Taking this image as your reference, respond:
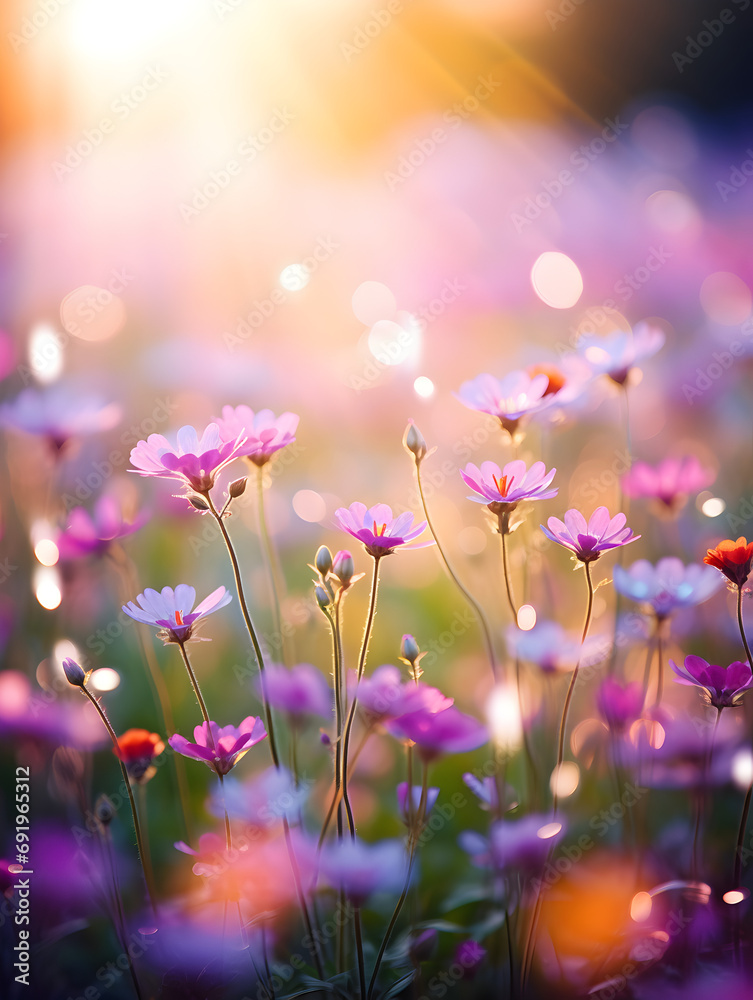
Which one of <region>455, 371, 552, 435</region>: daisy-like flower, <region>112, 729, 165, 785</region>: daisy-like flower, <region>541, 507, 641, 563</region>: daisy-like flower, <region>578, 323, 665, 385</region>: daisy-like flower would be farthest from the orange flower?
<region>112, 729, 165, 785</region>: daisy-like flower

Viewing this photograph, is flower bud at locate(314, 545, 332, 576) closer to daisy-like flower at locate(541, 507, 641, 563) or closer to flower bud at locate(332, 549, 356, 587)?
flower bud at locate(332, 549, 356, 587)

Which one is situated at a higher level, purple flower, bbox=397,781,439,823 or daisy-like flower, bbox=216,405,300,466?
daisy-like flower, bbox=216,405,300,466

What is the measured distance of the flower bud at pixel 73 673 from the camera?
45 centimetres

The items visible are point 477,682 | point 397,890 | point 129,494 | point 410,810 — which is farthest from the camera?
point 129,494

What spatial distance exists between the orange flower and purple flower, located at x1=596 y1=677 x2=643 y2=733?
18 cm

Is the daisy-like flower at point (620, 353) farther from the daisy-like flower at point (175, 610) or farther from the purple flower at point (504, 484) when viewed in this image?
the daisy-like flower at point (175, 610)

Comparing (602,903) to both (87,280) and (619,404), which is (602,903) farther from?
(87,280)

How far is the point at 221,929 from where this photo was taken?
489 millimetres

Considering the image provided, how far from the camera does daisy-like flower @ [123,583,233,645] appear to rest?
45cm

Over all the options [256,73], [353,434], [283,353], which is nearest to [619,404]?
[353,434]

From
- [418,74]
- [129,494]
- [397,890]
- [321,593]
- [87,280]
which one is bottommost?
[397,890]

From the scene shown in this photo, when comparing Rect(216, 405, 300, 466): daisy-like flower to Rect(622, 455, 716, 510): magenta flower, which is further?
Rect(622, 455, 716, 510): magenta flower

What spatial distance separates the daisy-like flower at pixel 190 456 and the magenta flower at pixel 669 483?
461 millimetres

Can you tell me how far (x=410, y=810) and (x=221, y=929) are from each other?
161 millimetres
